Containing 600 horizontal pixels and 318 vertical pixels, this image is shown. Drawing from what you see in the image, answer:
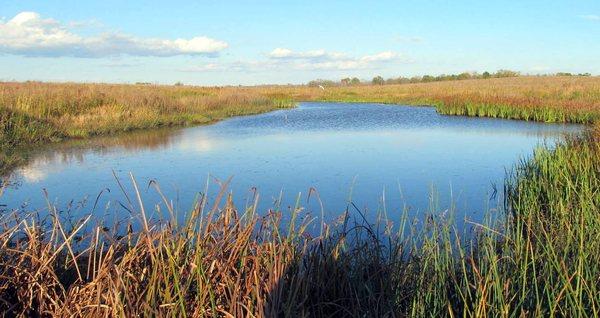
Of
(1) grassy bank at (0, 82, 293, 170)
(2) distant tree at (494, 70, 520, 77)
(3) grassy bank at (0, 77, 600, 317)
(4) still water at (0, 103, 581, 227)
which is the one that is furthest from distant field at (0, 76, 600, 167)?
(2) distant tree at (494, 70, 520, 77)

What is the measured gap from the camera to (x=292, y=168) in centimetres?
844

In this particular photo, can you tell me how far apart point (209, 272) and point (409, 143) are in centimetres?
1012

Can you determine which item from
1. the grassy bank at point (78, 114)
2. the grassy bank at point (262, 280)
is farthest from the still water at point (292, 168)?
the grassy bank at point (78, 114)

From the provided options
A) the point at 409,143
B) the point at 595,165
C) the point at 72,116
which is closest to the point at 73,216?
the point at 595,165

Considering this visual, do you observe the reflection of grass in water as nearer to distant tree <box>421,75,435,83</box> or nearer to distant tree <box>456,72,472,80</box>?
distant tree <box>456,72,472,80</box>

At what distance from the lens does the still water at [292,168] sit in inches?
237

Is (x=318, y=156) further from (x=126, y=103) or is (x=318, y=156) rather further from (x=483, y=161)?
(x=126, y=103)

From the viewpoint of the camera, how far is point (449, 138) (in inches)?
513

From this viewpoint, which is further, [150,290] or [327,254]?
[327,254]

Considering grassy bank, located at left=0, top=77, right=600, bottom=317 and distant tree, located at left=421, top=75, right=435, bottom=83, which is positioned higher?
distant tree, located at left=421, top=75, right=435, bottom=83

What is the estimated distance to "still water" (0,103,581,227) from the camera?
6.03 meters

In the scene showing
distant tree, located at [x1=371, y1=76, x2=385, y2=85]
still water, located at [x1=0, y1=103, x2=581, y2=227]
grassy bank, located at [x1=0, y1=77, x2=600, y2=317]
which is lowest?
still water, located at [x1=0, y1=103, x2=581, y2=227]

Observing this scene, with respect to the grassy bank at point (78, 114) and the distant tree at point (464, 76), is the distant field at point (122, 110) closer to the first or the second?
the grassy bank at point (78, 114)

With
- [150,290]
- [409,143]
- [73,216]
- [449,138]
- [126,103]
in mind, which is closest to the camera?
[150,290]
